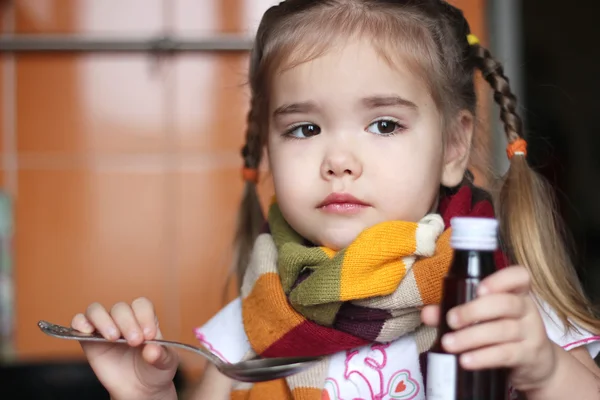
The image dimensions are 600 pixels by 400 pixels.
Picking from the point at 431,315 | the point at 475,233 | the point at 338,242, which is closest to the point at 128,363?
the point at 338,242

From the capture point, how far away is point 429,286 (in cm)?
92

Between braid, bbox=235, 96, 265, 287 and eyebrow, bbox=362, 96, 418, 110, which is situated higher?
eyebrow, bbox=362, 96, 418, 110

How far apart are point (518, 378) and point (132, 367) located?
19.3 inches

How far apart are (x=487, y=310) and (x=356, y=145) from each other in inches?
13.9

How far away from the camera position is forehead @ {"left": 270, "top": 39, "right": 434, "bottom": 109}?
3.14 ft

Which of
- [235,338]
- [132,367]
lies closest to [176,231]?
[235,338]

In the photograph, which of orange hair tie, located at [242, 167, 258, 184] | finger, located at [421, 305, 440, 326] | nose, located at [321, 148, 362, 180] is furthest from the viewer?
orange hair tie, located at [242, 167, 258, 184]

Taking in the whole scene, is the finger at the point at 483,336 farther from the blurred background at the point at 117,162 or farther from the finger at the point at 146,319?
the blurred background at the point at 117,162

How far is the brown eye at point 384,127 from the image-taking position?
97 centimetres

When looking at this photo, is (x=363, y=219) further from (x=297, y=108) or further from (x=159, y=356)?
(x=159, y=356)

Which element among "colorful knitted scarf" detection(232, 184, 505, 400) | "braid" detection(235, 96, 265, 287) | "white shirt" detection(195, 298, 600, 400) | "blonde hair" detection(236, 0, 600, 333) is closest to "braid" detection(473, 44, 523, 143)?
"blonde hair" detection(236, 0, 600, 333)

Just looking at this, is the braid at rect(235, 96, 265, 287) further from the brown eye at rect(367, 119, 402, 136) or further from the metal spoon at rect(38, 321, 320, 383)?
the metal spoon at rect(38, 321, 320, 383)

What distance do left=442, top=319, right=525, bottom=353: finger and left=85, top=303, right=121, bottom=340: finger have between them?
16.5 inches

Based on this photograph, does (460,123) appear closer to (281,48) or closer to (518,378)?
(281,48)
